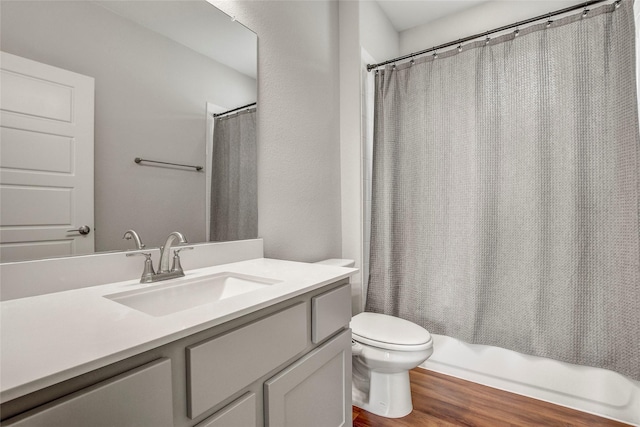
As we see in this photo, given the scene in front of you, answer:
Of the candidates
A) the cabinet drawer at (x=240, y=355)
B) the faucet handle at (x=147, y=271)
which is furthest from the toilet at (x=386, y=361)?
the faucet handle at (x=147, y=271)

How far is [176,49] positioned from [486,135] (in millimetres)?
1680

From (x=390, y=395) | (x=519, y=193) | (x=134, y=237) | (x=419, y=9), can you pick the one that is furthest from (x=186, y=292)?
(x=419, y=9)

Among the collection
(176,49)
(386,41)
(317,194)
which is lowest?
(317,194)

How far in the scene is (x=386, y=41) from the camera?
7.86 feet

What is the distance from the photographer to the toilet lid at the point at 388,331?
1521mm

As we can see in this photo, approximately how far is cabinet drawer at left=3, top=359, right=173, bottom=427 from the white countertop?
0.04m

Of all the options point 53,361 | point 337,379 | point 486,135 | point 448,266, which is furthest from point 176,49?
point 448,266

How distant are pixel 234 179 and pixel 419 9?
195 cm

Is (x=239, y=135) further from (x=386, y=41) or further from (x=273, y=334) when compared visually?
(x=386, y=41)

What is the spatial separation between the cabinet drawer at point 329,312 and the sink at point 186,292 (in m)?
0.16

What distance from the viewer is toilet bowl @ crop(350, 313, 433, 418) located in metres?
1.50

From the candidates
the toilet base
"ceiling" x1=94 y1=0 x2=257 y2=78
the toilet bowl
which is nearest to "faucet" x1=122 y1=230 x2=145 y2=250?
"ceiling" x1=94 y1=0 x2=257 y2=78

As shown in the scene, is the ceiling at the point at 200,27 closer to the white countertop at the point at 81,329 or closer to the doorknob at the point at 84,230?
the doorknob at the point at 84,230

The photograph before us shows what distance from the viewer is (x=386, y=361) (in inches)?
59.4
